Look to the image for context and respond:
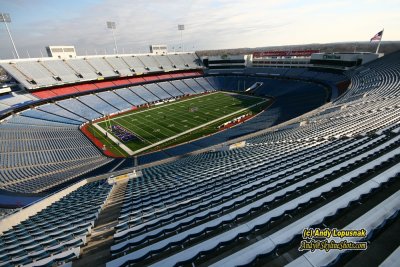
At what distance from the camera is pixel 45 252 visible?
7.84 m

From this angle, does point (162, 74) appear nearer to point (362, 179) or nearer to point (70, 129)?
point (70, 129)

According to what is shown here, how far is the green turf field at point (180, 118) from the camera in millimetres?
41375

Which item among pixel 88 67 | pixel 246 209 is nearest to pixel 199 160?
pixel 246 209

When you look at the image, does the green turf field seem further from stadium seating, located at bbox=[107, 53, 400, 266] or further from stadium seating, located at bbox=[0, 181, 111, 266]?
stadium seating, located at bbox=[107, 53, 400, 266]

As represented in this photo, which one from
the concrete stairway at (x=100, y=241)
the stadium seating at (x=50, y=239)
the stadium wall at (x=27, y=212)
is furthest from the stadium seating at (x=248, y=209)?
the stadium wall at (x=27, y=212)

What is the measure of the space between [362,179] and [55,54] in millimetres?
80014

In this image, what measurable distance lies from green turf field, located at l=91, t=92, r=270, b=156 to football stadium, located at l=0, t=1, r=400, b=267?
1.47 feet

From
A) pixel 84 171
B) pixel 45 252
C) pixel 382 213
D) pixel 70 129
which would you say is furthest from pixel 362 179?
pixel 70 129

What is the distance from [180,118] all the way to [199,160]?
30.6 meters

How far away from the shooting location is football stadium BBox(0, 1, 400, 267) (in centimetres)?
643

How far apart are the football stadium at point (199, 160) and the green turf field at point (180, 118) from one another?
45 cm

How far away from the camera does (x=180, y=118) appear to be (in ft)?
173

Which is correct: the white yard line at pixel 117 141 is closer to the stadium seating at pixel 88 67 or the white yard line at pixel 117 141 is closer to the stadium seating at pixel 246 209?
the stadium seating at pixel 246 209

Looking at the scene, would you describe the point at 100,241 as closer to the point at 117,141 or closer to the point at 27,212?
the point at 27,212
